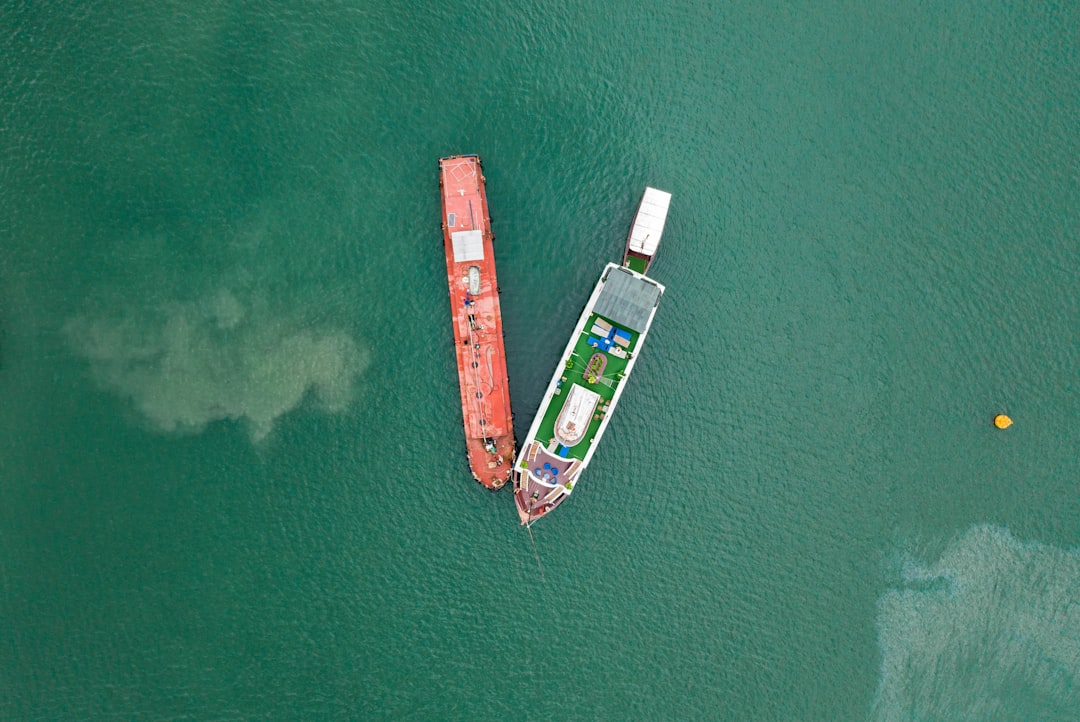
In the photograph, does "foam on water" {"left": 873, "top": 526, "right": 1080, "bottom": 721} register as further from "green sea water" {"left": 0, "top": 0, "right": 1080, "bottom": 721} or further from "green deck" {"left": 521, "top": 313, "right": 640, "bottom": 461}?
"green deck" {"left": 521, "top": 313, "right": 640, "bottom": 461}

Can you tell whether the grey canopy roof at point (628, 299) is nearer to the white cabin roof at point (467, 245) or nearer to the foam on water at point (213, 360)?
the white cabin roof at point (467, 245)

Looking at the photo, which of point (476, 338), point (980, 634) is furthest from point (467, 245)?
point (980, 634)

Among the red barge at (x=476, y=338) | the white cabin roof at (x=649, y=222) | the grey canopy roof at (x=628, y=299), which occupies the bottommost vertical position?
the red barge at (x=476, y=338)

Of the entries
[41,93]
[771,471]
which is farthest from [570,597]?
[41,93]

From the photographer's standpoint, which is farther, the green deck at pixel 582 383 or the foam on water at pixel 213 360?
the green deck at pixel 582 383

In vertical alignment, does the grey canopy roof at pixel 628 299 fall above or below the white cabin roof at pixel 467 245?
above

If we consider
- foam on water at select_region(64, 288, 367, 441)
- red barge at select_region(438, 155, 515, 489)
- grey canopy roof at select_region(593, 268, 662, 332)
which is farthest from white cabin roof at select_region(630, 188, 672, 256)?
foam on water at select_region(64, 288, 367, 441)

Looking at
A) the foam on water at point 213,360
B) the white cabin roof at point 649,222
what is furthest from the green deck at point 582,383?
the foam on water at point 213,360
